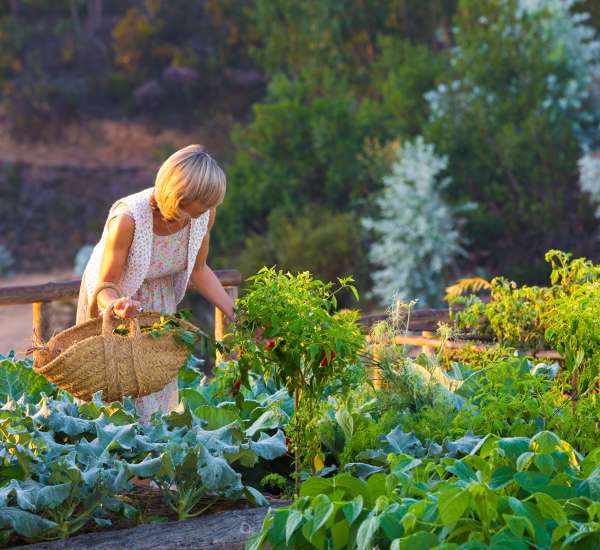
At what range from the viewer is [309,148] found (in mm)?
14633

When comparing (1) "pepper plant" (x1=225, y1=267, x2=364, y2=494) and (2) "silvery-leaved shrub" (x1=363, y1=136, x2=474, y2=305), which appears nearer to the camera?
(1) "pepper plant" (x1=225, y1=267, x2=364, y2=494)

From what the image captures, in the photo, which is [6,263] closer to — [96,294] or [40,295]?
[40,295]

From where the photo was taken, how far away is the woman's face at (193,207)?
262 cm

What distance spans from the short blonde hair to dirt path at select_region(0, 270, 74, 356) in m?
11.3

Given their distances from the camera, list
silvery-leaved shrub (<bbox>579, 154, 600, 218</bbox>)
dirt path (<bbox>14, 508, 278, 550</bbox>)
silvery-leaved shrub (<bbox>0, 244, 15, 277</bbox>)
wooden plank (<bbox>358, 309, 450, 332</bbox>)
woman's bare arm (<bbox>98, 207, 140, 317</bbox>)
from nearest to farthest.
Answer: dirt path (<bbox>14, 508, 278, 550</bbox>) → woman's bare arm (<bbox>98, 207, 140, 317</bbox>) → wooden plank (<bbox>358, 309, 450, 332</bbox>) → silvery-leaved shrub (<bbox>579, 154, 600, 218</bbox>) → silvery-leaved shrub (<bbox>0, 244, 15, 277</bbox>)

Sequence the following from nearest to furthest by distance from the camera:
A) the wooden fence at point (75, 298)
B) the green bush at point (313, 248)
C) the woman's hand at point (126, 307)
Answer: the woman's hand at point (126, 307), the wooden fence at point (75, 298), the green bush at point (313, 248)

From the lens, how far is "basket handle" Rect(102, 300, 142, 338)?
97.0 inches

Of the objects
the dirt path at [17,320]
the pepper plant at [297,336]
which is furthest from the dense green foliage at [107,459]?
the dirt path at [17,320]

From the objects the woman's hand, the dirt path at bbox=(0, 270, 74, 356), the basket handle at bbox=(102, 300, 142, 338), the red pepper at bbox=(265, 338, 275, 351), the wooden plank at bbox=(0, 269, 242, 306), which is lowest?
the dirt path at bbox=(0, 270, 74, 356)

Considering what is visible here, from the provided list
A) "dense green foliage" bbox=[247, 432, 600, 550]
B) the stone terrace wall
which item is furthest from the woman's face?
the stone terrace wall

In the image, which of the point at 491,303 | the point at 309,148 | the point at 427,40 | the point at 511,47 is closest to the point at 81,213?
the point at 309,148

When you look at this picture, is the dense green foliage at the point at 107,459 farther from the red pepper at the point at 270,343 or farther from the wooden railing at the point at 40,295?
the wooden railing at the point at 40,295

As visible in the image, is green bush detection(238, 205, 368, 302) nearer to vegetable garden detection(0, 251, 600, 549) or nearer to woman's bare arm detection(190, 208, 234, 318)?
woman's bare arm detection(190, 208, 234, 318)

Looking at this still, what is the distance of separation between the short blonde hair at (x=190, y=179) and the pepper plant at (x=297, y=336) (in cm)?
31
